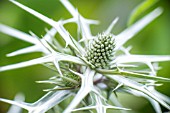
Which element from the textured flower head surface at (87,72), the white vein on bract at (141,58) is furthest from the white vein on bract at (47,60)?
the white vein on bract at (141,58)

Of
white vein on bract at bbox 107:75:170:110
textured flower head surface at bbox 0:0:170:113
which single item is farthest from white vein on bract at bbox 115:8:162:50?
white vein on bract at bbox 107:75:170:110

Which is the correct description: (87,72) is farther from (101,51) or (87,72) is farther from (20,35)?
(20,35)

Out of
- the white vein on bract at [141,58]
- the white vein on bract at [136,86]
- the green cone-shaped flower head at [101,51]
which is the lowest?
the white vein on bract at [136,86]

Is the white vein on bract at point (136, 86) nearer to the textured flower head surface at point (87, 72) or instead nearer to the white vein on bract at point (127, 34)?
the textured flower head surface at point (87, 72)

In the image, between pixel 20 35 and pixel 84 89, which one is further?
pixel 20 35

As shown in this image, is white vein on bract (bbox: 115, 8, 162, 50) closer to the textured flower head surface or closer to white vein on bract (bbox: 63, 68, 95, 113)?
the textured flower head surface

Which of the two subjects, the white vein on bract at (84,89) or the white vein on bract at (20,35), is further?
the white vein on bract at (20,35)

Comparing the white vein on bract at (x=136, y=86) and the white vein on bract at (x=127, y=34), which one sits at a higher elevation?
the white vein on bract at (x=127, y=34)

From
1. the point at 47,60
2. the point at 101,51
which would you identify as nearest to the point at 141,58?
the point at 101,51
